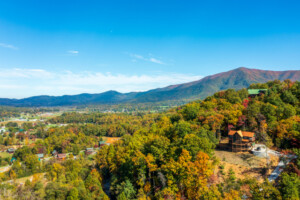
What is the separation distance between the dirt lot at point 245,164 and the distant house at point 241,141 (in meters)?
1.42

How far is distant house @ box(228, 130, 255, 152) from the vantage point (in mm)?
29328

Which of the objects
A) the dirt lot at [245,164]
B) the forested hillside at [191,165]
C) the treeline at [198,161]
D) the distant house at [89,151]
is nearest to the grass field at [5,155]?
the forested hillside at [191,165]

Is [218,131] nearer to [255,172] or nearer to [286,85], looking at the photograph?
[255,172]

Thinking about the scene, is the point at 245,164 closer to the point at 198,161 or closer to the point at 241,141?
the point at 241,141

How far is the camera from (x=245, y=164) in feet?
82.8

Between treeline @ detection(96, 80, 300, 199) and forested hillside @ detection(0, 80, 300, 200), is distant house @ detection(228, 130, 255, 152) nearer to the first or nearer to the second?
forested hillside @ detection(0, 80, 300, 200)

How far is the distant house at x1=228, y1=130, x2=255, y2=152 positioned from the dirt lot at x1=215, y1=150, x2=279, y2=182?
4.64 feet

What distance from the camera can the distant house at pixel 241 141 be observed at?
29.3 meters

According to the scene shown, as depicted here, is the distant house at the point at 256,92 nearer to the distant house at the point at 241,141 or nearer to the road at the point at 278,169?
the distant house at the point at 241,141

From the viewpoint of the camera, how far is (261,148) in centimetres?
2811

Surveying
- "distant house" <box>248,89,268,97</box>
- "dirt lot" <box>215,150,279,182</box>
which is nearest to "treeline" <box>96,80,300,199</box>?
"dirt lot" <box>215,150,279,182</box>

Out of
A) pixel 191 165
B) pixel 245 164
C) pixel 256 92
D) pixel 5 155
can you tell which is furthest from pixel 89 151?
pixel 256 92

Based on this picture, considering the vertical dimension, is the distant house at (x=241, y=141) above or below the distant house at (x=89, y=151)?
above

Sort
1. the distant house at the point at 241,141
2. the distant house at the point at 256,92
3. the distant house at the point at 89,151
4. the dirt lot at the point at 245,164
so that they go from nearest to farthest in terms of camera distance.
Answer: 1. the dirt lot at the point at 245,164
2. the distant house at the point at 241,141
3. the distant house at the point at 256,92
4. the distant house at the point at 89,151
